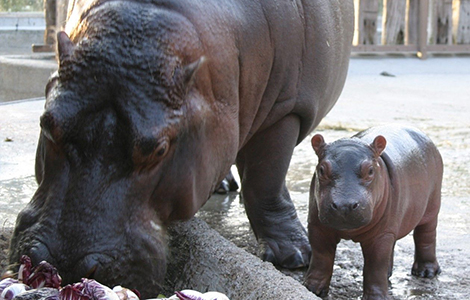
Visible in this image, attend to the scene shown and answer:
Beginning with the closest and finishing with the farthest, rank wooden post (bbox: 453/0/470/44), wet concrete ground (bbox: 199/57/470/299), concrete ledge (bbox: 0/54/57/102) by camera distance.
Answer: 1. wet concrete ground (bbox: 199/57/470/299)
2. concrete ledge (bbox: 0/54/57/102)
3. wooden post (bbox: 453/0/470/44)

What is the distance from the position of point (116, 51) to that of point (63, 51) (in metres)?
0.15

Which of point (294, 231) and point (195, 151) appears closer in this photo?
point (195, 151)

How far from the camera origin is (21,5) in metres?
29.8

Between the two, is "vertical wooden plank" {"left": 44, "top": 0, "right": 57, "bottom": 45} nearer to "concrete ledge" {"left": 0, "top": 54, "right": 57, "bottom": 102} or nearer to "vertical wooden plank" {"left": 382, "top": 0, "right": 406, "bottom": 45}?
"concrete ledge" {"left": 0, "top": 54, "right": 57, "bottom": 102}

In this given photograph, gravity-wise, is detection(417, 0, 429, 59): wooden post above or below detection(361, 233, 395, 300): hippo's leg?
below

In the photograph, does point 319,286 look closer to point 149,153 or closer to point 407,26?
point 149,153

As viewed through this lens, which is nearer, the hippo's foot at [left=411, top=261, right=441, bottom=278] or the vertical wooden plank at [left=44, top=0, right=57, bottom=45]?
the hippo's foot at [left=411, top=261, right=441, bottom=278]

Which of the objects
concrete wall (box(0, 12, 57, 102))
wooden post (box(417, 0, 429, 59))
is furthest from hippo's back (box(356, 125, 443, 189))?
wooden post (box(417, 0, 429, 59))

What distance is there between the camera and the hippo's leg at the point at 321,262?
2744 millimetres

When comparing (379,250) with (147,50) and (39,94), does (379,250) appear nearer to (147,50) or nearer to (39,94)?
(147,50)

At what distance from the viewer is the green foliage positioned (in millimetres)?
28500

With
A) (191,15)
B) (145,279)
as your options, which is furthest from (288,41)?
(145,279)

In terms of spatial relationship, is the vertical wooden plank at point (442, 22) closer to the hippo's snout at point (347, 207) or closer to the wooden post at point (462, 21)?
the wooden post at point (462, 21)

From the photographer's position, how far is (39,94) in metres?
9.96
